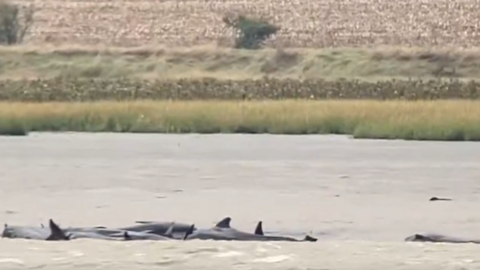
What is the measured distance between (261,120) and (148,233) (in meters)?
12.8

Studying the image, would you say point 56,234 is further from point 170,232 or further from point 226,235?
point 226,235

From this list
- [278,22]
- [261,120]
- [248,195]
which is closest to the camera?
[248,195]

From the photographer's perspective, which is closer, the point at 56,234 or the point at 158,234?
the point at 56,234

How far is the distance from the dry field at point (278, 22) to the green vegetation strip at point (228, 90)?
17.9m

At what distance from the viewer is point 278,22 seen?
58.0 m

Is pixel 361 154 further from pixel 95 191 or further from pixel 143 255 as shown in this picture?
pixel 143 255

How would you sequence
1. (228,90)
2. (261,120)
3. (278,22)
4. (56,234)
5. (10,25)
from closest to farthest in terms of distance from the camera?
(56,234) < (261,120) < (228,90) < (10,25) < (278,22)

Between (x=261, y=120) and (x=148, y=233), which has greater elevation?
(x=261, y=120)

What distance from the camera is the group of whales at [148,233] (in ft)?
26.3

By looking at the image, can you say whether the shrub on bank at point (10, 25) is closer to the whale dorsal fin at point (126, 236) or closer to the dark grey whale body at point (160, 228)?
the dark grey whale body at point (160, 228)

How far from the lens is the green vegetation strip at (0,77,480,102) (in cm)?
3061

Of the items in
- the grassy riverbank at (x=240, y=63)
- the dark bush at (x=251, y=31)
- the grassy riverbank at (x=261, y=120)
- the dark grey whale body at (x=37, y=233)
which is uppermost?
the dark bush at (x=251, y=31)

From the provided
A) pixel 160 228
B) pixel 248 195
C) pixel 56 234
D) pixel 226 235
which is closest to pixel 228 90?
pixel 248 195

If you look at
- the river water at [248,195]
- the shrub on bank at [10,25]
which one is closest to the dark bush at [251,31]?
the shrub on bank at [10,25]
